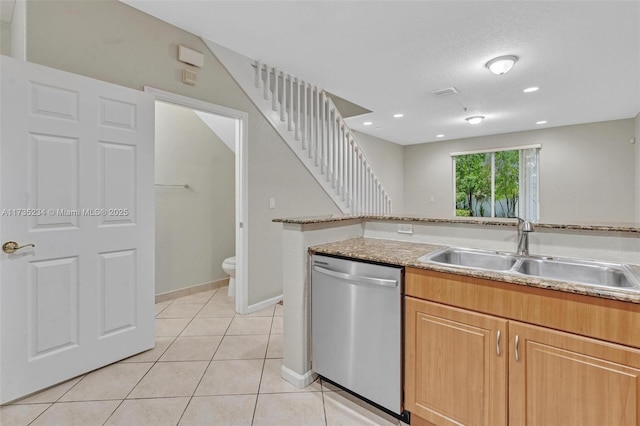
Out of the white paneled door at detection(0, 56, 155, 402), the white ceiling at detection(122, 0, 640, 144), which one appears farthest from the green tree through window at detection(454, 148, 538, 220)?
the white paneled door at detection(0, 56, 155, 402)

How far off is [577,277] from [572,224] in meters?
0.28

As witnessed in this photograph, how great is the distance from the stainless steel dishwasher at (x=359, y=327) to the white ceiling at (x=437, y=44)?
194 centimetres

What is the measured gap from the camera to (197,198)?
12.5 ft

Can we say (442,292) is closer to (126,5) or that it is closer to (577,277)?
(577,277)

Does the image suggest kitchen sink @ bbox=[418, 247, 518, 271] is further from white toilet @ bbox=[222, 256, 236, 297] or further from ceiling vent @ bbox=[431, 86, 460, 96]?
ceiling vent @ bbox=[431, 86, 460, 96]

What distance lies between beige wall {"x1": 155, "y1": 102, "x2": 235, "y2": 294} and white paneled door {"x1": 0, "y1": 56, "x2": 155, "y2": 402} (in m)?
1.24

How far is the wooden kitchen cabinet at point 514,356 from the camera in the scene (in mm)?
1105

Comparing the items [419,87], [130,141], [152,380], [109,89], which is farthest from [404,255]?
[419,87]

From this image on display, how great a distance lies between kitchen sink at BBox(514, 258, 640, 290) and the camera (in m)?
1.46

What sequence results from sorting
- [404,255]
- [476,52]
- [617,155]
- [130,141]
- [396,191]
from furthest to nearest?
[396,191] < [617,155] < [476,52] < [130,141] < [404,255]

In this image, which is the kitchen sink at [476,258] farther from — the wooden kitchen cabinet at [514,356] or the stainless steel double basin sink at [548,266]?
the wooden kitchen cabinet at [514,356]

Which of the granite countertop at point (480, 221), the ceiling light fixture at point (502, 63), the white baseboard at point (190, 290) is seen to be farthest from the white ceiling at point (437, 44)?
the white baseboard at point (190, 290)

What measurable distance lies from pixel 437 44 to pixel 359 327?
2572mm

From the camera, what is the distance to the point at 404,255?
68.7 inches
